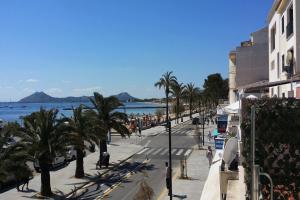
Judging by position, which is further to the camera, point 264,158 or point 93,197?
point 93,197

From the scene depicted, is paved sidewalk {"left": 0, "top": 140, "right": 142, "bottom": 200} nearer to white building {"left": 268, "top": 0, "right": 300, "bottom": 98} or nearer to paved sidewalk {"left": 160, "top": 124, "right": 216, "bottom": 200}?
paved sidewalk {"left": 160, "top": 124, "right": 216, "bottom": 200}

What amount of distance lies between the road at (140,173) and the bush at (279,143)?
14.3m

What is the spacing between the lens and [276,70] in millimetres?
30641

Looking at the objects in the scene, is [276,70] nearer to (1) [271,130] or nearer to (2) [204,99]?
(1) [271,130]

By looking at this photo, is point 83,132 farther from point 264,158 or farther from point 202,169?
point 264,158

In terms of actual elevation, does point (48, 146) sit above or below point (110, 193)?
above

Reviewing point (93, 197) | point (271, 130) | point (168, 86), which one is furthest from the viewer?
point (168, 86)

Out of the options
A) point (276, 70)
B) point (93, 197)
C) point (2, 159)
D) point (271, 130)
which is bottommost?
point (93, 197)

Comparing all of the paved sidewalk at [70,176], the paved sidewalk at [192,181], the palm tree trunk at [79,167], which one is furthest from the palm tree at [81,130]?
the paved sidewalk at [192,181]

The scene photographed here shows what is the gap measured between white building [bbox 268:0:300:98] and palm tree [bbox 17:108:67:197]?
44.0 ft

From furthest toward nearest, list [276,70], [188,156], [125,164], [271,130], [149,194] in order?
[188,156], [125,164], [276,70], [149,194], [271,130]

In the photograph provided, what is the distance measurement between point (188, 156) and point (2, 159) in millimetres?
20963

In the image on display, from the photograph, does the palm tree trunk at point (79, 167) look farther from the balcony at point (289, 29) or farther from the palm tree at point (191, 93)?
the palm tree at point (191, 93)

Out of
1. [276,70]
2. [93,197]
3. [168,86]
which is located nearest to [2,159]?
[93,197]
